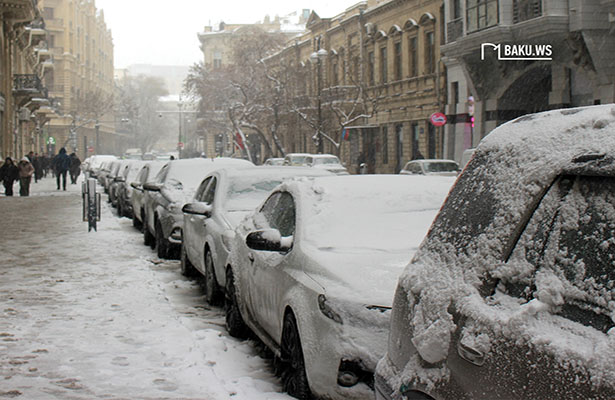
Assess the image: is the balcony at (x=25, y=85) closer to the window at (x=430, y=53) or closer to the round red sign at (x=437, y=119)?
the window at (x=430, y=53)

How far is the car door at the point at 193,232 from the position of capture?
957 cm

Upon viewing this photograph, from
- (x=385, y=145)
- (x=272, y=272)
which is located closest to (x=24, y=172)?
(x=385, y=145)

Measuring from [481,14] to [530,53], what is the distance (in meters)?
2.70

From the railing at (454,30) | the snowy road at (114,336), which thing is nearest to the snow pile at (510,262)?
the snowy road at (114,336)

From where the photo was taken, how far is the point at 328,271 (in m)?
4.87

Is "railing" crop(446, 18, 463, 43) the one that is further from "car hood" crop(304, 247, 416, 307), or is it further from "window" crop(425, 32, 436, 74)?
"car hood" crop(304, 247, 416, 307)

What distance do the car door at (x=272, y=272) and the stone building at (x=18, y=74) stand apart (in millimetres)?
31117

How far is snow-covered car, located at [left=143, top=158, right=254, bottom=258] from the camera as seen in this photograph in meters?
11.8

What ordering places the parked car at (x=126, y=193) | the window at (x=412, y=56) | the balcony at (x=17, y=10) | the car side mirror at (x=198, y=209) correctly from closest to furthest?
the car side mirror at (x=198, y=209)
the parked car at (x=126, y=193)
the balcony at (x=17, y=10)
the window at (x=412, y=56)

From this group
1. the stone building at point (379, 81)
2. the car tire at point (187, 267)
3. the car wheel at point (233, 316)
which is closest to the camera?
the car wheel at point (233, 316)

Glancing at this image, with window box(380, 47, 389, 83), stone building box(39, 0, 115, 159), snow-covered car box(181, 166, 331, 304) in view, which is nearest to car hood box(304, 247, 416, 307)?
snow-covered car box(181, 166, 331, 304)

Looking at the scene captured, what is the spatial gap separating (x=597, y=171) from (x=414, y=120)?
40.6 m

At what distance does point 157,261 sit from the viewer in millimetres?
12086

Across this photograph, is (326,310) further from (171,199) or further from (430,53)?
(430,53)
